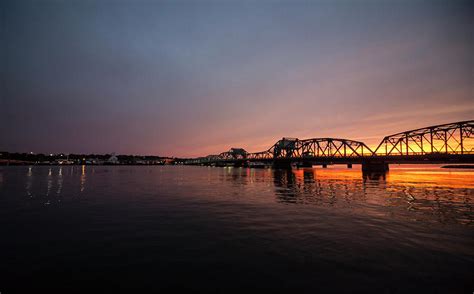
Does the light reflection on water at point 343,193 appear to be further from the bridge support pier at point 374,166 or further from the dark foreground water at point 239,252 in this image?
the bridge support pier at point 374,166

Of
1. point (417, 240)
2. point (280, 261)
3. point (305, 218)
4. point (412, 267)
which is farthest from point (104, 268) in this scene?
point (417, 240)

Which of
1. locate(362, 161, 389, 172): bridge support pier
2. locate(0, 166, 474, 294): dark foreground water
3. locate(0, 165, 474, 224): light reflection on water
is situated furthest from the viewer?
locate(362, 161, 389, 172): bridge support pier

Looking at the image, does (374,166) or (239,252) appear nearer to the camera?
(239,252)

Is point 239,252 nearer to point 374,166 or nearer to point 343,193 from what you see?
point 343,193

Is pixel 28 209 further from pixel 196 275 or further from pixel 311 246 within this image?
pixel 311 246

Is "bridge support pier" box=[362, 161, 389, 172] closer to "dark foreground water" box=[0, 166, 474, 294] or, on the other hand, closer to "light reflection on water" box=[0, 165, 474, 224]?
"light reflection on water" box=[0, 165, 474, 224]

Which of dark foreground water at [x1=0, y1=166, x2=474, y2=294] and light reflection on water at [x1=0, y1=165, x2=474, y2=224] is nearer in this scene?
dark foreground water at [x1=0, y1=166, x2=474, y2=294]

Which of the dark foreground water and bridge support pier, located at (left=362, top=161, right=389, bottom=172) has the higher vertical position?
bridge support pier, located at (left=362, top=161, right=389, bottom=172)

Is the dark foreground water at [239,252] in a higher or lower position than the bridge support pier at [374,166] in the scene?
lower

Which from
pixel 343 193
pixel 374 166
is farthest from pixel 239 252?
pixel 374 166

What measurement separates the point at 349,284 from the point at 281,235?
5.92 meters

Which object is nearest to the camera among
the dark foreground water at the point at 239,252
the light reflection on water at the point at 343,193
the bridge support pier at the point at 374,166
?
the dark foreground water at the point at 239,252

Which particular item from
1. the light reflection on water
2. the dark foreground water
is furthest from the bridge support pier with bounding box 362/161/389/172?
the dark foreground water

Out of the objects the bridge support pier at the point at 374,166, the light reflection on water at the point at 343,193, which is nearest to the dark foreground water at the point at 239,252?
the light reflection on water at the point at 343,193
